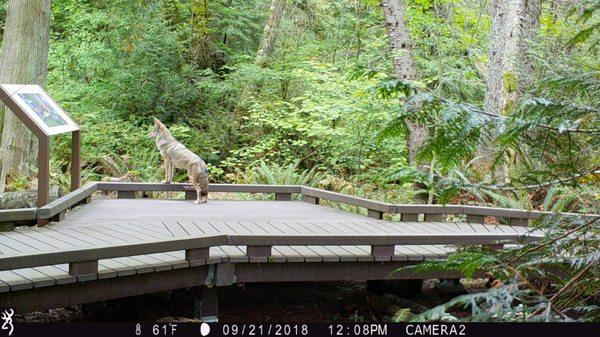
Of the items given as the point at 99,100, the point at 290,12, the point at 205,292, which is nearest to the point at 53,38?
the point at 99,100

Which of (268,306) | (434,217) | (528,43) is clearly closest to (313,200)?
(434,217)

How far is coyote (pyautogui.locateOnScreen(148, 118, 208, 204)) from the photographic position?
9.18 metres

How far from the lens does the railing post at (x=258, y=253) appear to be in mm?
6238

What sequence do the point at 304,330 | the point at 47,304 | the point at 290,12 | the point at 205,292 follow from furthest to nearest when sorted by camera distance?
the point at 290,12, the point at 205,292, the point at 47,304, the point at 304,330

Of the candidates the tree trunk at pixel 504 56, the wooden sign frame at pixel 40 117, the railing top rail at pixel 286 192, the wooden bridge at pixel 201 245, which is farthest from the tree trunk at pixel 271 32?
the wooden sign frame at pixel 40 117

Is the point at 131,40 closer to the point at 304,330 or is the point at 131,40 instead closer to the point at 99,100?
the point at 99,100

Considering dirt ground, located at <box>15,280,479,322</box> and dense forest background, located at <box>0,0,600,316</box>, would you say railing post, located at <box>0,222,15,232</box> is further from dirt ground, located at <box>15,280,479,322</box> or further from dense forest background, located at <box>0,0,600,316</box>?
dense forest background, located at <box>0,0,600,316</box>

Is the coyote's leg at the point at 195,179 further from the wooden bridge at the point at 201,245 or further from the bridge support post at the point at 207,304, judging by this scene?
the bridge support post at the point at 207,304

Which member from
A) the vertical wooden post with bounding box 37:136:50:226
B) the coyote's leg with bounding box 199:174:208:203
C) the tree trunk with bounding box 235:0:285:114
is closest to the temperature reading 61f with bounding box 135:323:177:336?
the vertical wooden post with bounding box 37:136:50:226

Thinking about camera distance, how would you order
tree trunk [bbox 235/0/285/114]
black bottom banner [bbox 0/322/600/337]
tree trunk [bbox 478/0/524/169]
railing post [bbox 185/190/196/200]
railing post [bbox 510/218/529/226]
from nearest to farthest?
1. black bottom banner [bbox 0/322/600/337]
2. railing post [bbox 510/218/529/226]
3. railing post [bbox 185/190/196/200]
4. tree trunk [bbox 478/0/524/169]
5. tree trunk [bbox 235/0/285/114]

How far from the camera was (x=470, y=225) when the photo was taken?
8.70 metres

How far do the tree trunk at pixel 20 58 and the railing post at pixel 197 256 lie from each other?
6854 mm

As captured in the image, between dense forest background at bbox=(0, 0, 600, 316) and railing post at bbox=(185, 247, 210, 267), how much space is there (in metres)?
5.97

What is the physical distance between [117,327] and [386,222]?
3.99m
